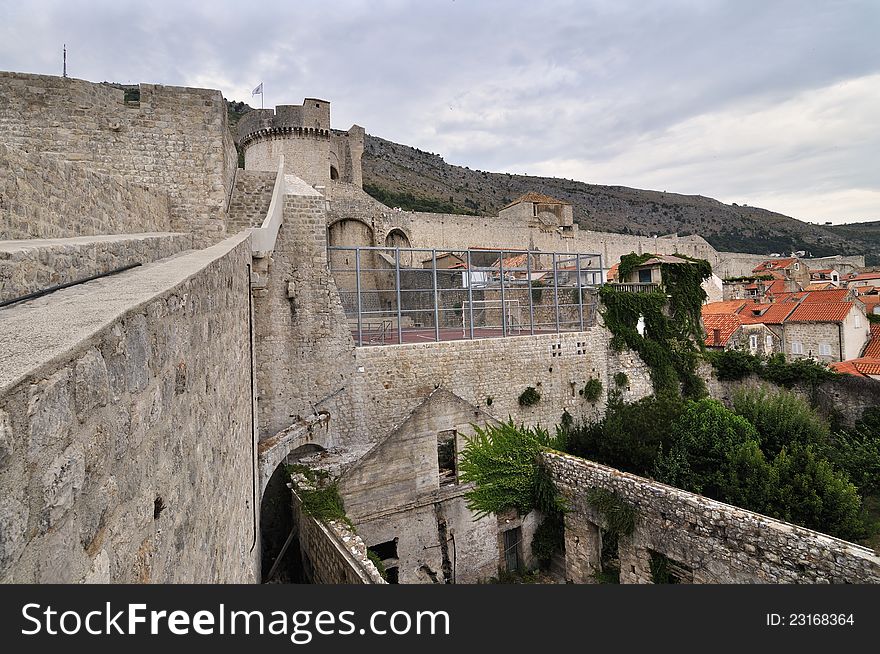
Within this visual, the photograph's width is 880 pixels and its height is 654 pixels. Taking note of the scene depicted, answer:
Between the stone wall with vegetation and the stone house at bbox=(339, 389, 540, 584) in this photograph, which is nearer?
the stone wall with vegetation

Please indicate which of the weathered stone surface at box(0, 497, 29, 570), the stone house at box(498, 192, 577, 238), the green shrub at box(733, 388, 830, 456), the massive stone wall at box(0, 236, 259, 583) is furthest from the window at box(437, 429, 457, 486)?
the stone house at box(498, 192, 577, 238)

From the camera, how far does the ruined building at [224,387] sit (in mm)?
1339

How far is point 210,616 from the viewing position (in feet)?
4.95

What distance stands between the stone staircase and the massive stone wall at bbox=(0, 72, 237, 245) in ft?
2.38

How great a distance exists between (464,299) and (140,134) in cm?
1033

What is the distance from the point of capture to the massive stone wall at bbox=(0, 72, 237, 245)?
706 centimetres

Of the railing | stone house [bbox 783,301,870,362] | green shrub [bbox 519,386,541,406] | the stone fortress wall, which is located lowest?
green shrub [bbox 519,386,541,406]

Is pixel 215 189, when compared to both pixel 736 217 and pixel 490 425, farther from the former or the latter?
pixel 736 217

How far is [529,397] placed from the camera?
1227 cm

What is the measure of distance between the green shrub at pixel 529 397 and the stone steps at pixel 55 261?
31.3 ft

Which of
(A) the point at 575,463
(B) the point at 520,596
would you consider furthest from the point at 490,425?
(B) the point at 520,596

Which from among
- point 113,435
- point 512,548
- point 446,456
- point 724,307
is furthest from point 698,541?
point 724,307

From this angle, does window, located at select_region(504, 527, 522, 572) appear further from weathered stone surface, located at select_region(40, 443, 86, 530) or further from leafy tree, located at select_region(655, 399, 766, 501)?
weathered stone surface, located at select_region(40, 443, 86, 530)

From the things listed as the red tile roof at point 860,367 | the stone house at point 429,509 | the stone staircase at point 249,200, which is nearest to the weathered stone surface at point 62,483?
the stone house at point 429,509
